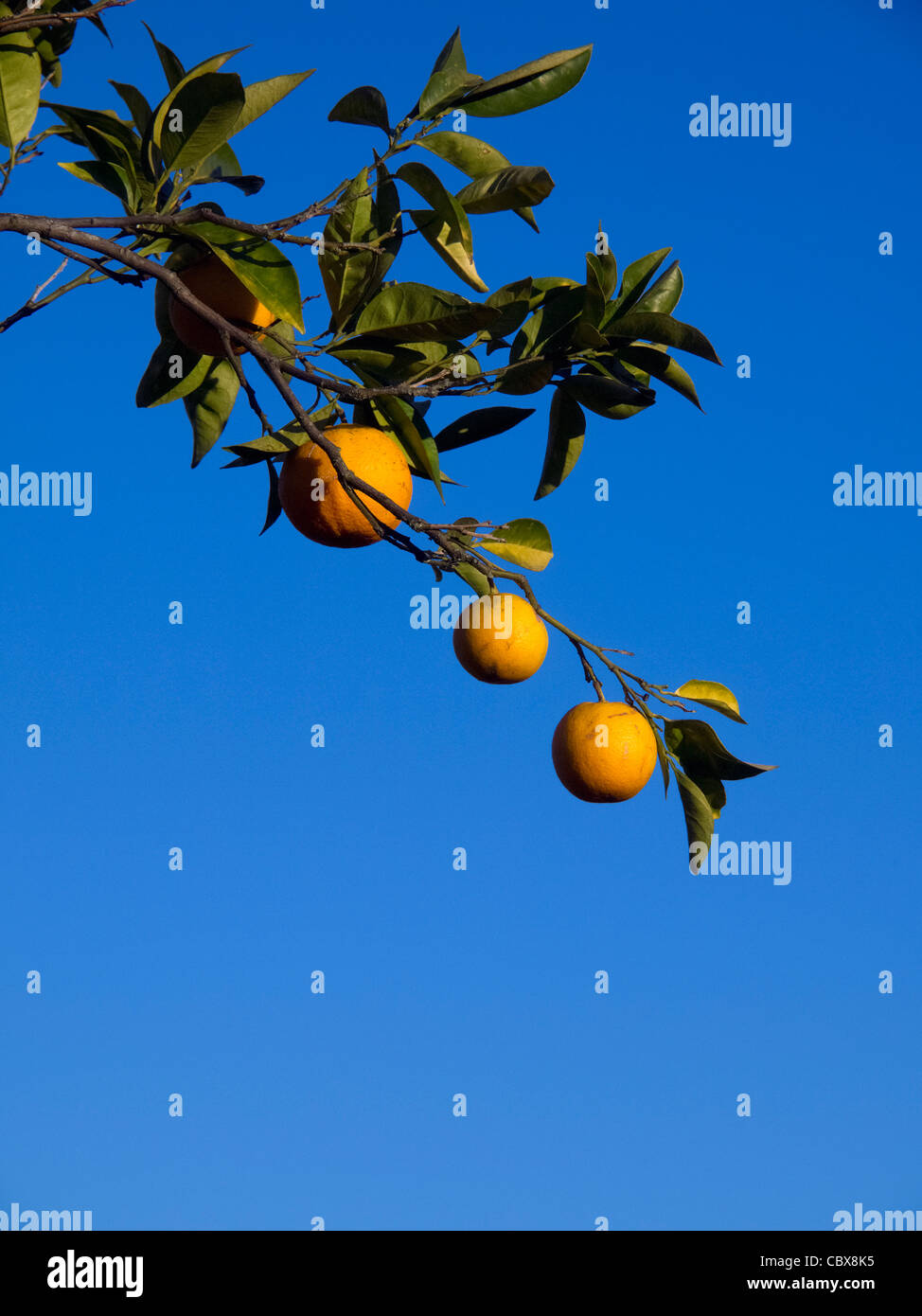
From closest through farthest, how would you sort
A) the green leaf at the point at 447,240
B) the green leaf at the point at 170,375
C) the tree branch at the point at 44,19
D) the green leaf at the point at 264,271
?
the tree branch at the point at 44,19 < the green leaf at the point at 264,271 < the green leaf at the point at 447,240 < the green leaf at the point at 170,375

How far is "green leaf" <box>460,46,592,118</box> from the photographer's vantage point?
160cm

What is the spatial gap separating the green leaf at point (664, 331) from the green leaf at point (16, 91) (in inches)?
34.5

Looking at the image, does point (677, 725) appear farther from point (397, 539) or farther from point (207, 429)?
point (207, 429)

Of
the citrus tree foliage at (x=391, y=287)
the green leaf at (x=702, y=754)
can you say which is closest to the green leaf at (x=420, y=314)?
the citrus tree foliage at (x=391, y=287)

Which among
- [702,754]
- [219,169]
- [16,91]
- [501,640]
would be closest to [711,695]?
[702,754]

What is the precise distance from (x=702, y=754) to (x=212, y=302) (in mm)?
1032

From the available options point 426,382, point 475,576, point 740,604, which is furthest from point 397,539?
point 740,604

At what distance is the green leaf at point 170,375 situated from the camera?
1.95m

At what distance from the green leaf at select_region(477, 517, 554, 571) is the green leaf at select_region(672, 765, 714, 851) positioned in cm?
44

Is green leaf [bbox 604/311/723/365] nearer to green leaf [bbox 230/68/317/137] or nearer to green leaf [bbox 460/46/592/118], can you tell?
green leaf [bbox 460/46/592/118]

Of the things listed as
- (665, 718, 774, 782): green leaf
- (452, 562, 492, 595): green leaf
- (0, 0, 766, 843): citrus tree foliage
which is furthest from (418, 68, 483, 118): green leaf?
(665, 718, 774, 782): green leaf

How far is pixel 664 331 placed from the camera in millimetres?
1779

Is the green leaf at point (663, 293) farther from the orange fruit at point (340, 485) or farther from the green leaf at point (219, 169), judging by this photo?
the green leaf at point (219, 169)

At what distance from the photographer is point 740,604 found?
575 centimetres
